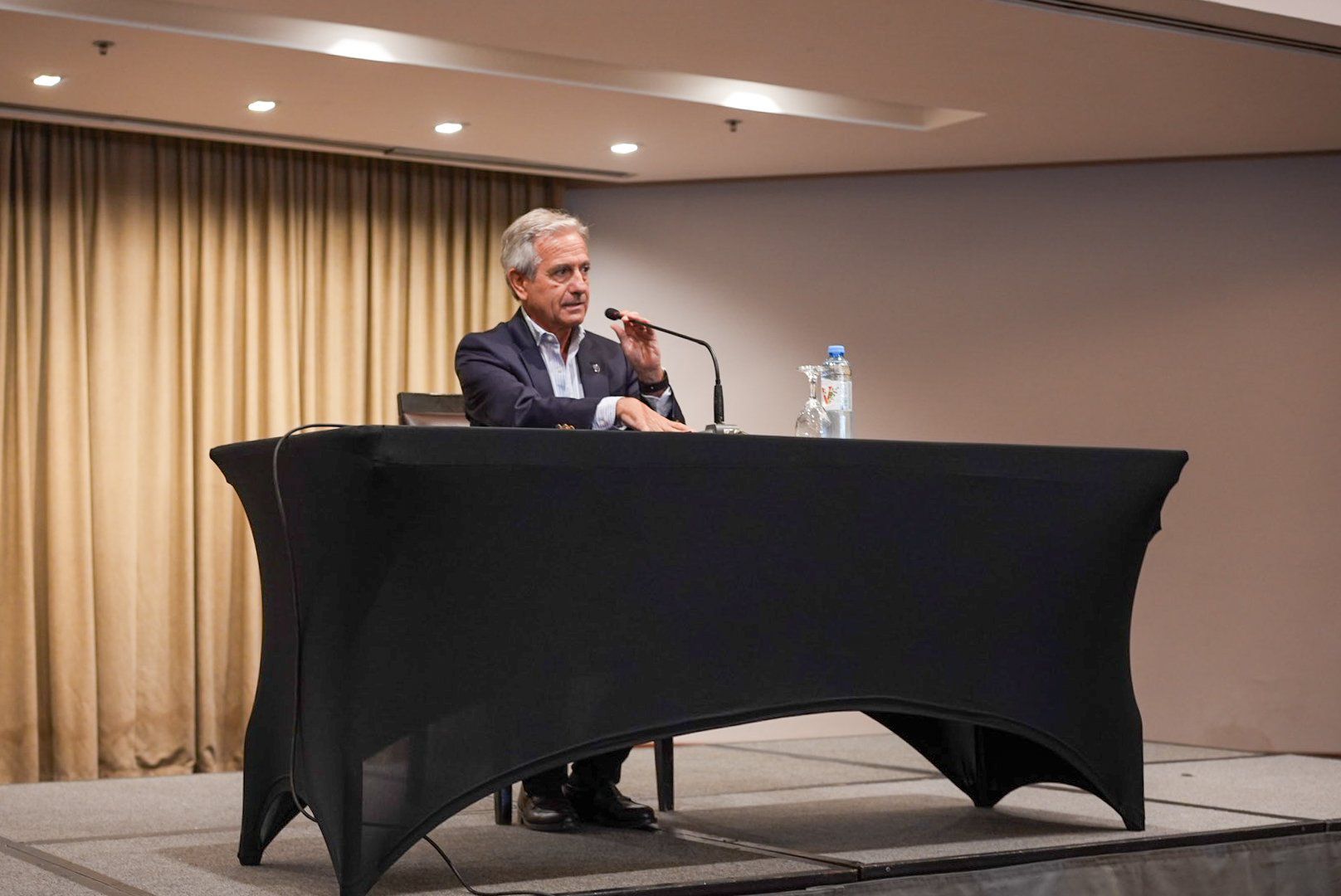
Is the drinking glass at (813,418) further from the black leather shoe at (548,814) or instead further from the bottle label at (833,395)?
the black leather shoe at (548,814)

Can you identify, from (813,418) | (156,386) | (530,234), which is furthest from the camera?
(156,386)

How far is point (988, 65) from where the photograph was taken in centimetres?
447

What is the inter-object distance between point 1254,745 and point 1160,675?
416 mm

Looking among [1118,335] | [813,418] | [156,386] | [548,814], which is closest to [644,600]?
[813,418]

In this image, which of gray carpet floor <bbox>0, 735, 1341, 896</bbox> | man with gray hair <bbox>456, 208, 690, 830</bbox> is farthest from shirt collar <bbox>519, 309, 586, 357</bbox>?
gray carpet floor <bbox>0, 735, 1341, 896</bbox>

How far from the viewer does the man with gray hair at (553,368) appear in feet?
9.75

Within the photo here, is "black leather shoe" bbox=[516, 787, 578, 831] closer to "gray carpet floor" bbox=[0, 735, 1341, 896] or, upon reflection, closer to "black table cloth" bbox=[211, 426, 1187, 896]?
"gray carpet floor" bbox=[0, 735, 1341, 896]

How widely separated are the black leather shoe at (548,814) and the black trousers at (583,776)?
16 mm

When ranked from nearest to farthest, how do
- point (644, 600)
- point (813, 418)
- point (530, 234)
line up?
point (644, 600) → point (813, 418) → point (530, 234)

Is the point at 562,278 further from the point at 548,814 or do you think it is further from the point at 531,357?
the point at 548,814

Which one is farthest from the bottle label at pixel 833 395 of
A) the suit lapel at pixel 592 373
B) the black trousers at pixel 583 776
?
the black trousers at pixel 583 776

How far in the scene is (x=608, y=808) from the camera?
3072mm

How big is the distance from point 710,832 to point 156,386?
3120mm

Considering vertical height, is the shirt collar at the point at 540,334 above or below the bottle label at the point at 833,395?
above
